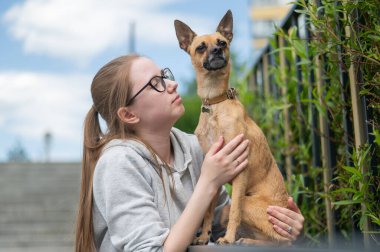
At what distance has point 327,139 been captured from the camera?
3.22 meters

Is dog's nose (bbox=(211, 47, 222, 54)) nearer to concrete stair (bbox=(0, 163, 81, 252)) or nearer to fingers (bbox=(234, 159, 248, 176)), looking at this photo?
fingers (bbox=(234, 159, 248, 176))

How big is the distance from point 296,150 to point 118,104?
7.24 ft

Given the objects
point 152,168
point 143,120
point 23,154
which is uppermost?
point 143,120

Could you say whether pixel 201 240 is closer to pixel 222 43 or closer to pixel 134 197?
pixel 134 197

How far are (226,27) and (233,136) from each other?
1.54ft

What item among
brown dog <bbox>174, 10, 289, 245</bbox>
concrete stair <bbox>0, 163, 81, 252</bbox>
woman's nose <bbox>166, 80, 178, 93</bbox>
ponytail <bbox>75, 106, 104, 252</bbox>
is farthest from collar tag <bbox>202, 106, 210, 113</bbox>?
concrete stair <bbox>0, 163, 81, 252</bbox>

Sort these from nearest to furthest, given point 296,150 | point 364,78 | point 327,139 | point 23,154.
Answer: point 364,78
point 327,139
point 296,150
point 23,154

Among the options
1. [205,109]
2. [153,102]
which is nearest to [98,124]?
[153,102]

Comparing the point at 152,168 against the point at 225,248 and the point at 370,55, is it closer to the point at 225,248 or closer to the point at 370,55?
the point at 225,248

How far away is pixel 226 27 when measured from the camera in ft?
7.61

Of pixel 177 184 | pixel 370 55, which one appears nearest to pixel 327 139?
pixel 370 55

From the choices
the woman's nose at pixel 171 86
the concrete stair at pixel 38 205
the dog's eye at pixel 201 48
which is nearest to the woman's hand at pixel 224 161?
the woman's nose at pixel 171 86

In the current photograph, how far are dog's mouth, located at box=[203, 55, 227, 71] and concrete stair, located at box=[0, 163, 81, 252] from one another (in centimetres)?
679

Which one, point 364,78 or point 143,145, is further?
point 364,78
